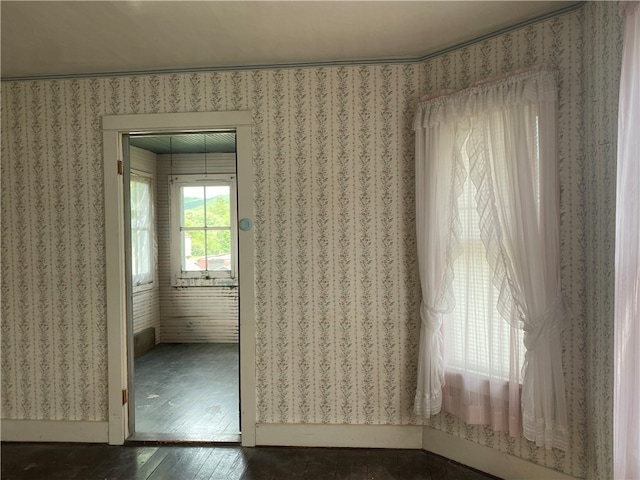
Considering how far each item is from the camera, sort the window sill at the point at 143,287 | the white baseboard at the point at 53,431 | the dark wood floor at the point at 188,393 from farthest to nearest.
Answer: the window sill at the point at 143,287, the dark wood floor at the point at 188,393, the white baseboard at the point at 53,431

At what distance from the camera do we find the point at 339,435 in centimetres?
311

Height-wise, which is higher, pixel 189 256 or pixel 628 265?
pixel 628 265

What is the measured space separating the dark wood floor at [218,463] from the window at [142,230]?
2.73 metres

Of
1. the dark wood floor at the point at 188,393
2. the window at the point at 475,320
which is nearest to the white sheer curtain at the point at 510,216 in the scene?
the window at the point at 475,320

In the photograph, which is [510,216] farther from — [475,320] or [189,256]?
[189,256]

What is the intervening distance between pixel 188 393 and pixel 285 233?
2.01 meters

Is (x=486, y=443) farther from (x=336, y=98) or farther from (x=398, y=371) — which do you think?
(x=336, y=98)

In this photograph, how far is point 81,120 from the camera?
10.7ft

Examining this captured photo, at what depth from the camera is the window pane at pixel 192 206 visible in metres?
6.23

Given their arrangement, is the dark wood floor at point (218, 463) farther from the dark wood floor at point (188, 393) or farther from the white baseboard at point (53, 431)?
the dark wood floor at point (188, 393)

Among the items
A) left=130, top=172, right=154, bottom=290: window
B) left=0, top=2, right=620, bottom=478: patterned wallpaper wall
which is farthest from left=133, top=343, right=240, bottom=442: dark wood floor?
left=130, top=172, right=154, bottom=290: window

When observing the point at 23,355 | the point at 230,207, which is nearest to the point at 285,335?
the point at 23,355

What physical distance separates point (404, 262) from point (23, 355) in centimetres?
277

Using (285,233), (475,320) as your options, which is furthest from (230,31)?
(475,320)
